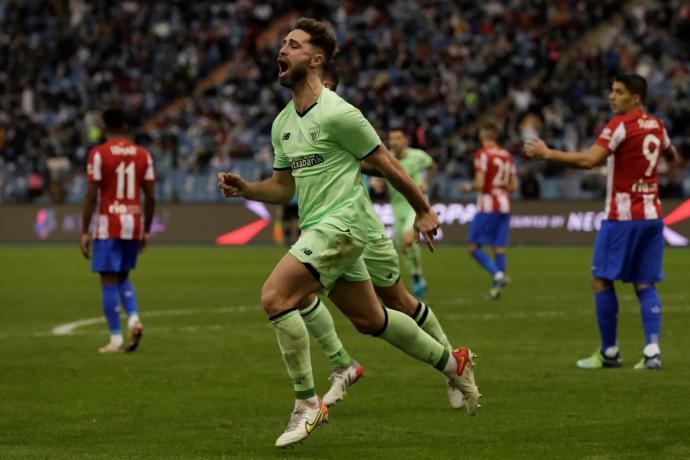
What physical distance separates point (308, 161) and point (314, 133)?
0.16 meters

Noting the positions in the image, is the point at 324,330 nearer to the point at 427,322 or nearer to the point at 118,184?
the point at 427,322

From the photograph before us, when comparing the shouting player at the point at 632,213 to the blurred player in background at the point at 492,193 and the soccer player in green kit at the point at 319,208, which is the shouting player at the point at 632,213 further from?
the blurred player in background at the point at 492,193

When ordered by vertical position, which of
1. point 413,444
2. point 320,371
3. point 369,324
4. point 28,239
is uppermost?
point 369,324

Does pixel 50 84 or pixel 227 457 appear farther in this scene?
pixel 50 84

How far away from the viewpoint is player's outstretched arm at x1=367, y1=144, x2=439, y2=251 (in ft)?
22.3

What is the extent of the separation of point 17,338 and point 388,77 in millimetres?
25372

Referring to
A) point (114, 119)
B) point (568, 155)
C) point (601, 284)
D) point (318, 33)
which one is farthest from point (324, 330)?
point (114, 119)

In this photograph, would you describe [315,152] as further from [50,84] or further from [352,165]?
[50,84]

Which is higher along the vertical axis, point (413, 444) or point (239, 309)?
point (413, 444)

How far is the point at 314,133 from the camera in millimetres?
6922

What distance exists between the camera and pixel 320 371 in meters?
10.1

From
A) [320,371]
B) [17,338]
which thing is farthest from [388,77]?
[320,371]

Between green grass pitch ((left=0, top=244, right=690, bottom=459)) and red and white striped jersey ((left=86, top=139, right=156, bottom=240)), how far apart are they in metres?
1.13

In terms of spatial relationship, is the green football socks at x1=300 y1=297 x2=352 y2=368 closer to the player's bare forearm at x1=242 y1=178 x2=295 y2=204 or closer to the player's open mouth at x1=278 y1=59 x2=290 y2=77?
the player's bare forearm at x1=242 y1=178 x2=295 y2=204
